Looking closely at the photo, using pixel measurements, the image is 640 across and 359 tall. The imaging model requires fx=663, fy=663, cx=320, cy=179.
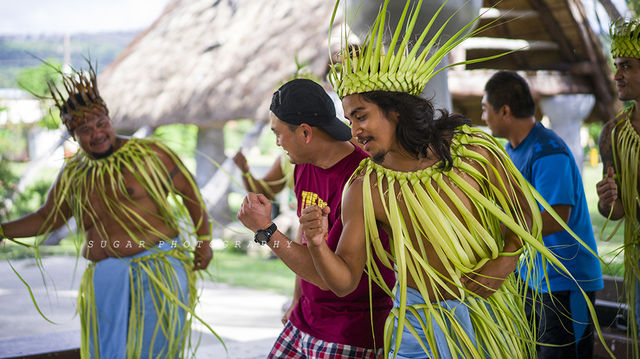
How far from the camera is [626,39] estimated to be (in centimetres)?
257

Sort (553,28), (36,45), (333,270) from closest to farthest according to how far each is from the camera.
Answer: (333,270), (553,28), (36,45)

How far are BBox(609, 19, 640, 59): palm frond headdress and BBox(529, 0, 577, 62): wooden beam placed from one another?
10.1 feet

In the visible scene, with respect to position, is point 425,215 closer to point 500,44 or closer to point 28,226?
point 28,226

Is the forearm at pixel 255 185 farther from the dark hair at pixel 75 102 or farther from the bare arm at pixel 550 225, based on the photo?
the bare arm at pixel 550 225

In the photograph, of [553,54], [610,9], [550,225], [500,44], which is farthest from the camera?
[500,44]

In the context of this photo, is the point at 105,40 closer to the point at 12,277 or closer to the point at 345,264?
the point at 12,277

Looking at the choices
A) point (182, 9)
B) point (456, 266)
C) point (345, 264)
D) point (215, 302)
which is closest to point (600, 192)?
point (456, 266)

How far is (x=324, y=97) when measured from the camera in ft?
6.82

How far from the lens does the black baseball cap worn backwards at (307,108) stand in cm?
202

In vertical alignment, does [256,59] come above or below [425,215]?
above

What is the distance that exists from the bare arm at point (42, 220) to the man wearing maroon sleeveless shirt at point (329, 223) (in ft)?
4.54

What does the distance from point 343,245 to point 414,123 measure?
376 millimetres

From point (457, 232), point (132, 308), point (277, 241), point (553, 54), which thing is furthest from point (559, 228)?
point (553, 54)

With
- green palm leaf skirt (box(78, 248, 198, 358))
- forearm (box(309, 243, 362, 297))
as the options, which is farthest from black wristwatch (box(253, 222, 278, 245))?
green palm leaf skirt (box(78, 248, 198, 358))
